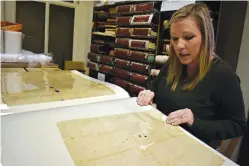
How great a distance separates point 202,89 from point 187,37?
0.27m

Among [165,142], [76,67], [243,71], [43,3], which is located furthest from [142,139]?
[43,3]

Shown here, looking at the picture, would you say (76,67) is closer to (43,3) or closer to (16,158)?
(43,3)

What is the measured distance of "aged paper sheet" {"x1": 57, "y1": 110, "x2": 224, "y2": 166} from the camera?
625 mm

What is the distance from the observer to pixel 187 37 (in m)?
1.03

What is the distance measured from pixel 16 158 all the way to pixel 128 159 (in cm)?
32

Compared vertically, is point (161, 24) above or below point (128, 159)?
above

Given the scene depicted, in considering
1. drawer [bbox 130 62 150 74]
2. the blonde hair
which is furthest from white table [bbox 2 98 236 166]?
drawer [bbox 130 62 150 74]

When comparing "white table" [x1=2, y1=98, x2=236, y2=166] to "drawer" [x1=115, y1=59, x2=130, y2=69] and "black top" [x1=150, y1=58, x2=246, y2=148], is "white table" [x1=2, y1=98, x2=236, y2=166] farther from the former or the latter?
"drawer" [x1=115, y1=59, x2=130, y2=69]

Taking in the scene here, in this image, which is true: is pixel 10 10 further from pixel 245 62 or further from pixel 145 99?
pixel 245 62

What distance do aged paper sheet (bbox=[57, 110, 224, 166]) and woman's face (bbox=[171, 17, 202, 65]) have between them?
0.40m

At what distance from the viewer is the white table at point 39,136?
0.58 m

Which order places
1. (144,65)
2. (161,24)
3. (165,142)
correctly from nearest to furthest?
(165,142), (161,24), (144,65)

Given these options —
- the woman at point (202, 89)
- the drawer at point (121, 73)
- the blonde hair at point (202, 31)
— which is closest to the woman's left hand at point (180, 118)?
the woman at point (202, 89)

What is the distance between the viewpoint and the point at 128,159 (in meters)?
0.63
